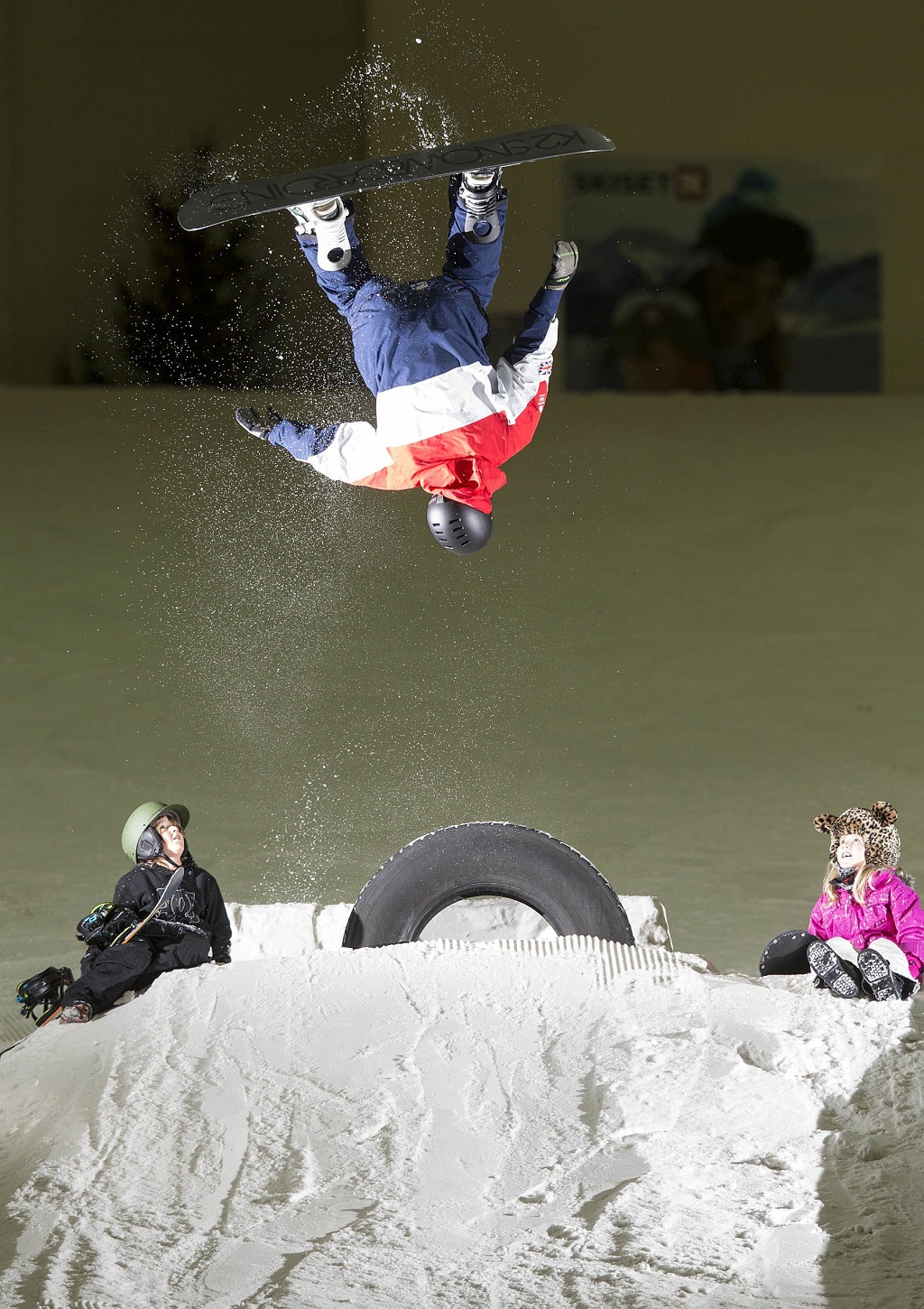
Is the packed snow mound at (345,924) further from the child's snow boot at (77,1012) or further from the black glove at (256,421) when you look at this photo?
the black glove at (256,421)

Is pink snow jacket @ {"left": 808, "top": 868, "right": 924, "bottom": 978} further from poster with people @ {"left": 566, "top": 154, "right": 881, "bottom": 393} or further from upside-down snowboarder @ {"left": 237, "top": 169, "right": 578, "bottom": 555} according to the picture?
poster with people @ {"left": 566, "top": 154, "right": 881, "bottom": 393}

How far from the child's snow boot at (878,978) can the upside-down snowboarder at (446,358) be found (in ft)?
4.36

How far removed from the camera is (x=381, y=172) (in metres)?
2.97

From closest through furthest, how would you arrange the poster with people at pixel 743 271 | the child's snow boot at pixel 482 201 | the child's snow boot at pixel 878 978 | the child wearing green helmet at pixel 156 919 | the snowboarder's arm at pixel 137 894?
the child's snow boot at pixel 482 201
the child's snow boot at pixel 878 978
the child wearing green helmet at pixel 156 919
the snowboarder's arm at pixel 137 894
the poster with people at pixel 743 271

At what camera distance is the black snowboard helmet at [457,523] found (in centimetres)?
329

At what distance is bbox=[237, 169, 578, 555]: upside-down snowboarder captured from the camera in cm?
319

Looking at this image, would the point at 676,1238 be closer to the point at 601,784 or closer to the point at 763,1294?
the point at 763,1294

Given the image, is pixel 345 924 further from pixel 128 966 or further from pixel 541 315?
pixel 541 315

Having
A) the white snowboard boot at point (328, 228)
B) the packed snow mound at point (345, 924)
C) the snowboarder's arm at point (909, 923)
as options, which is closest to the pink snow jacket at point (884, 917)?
the snowboarder's arm at point (909, 923)

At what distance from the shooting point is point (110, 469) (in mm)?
9570

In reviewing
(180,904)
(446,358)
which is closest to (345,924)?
(180,904)

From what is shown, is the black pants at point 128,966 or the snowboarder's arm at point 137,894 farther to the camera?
the snowboarder's arm at point 137,894

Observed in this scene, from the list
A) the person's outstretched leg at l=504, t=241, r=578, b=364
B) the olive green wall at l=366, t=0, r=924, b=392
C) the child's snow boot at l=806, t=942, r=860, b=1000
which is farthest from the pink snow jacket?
the olive green wall at l=366, t=0, r=924, b=392

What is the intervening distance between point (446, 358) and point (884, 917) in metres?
1.72
